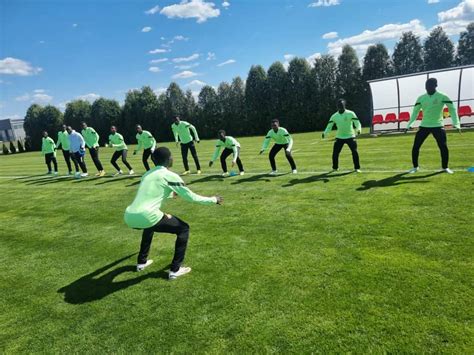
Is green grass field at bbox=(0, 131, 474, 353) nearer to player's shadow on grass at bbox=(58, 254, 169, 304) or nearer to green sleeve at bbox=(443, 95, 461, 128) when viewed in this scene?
player's shadow on grass at bbox=(58, 254, 169, 304)

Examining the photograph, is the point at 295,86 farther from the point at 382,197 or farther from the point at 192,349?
the point at 192,349

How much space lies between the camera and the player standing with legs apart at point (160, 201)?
5426 millimetres

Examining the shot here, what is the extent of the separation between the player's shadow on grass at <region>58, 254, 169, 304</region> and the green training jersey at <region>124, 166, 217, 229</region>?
1106mm

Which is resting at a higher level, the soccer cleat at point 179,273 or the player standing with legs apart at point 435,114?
the player standing with legs apart at point 435,114

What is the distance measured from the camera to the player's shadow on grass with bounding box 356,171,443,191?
9.76m

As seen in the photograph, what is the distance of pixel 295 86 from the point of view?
5328cm

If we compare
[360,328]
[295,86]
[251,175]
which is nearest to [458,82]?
[251,175]

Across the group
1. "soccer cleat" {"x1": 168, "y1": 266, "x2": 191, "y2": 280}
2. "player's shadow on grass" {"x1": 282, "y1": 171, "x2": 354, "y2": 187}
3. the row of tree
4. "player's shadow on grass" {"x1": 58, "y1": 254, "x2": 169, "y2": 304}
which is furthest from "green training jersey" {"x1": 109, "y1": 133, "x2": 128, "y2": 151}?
the row of tree

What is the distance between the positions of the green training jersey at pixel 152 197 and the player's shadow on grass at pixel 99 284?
3.63 feet

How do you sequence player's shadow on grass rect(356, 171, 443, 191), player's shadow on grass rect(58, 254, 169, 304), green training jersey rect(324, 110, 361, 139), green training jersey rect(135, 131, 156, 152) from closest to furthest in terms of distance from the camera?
player's shadow on grass rect(58, 254, 169, 304) → player's shadow on grass rect(356, 171, 443, 191) → green training jersey rect(324, 110, 361, 139) → green training jersey rect(135, 131, 156, 152)

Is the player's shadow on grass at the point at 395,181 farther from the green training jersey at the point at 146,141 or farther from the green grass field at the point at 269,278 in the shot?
the green training jersey at the point at 146,141

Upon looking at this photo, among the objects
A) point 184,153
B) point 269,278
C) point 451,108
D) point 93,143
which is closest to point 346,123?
point 451,108

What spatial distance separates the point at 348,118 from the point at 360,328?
8.89 meters

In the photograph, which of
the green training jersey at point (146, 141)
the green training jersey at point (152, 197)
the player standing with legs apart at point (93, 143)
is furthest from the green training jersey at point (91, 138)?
the green training jersey at point (152, 197)
